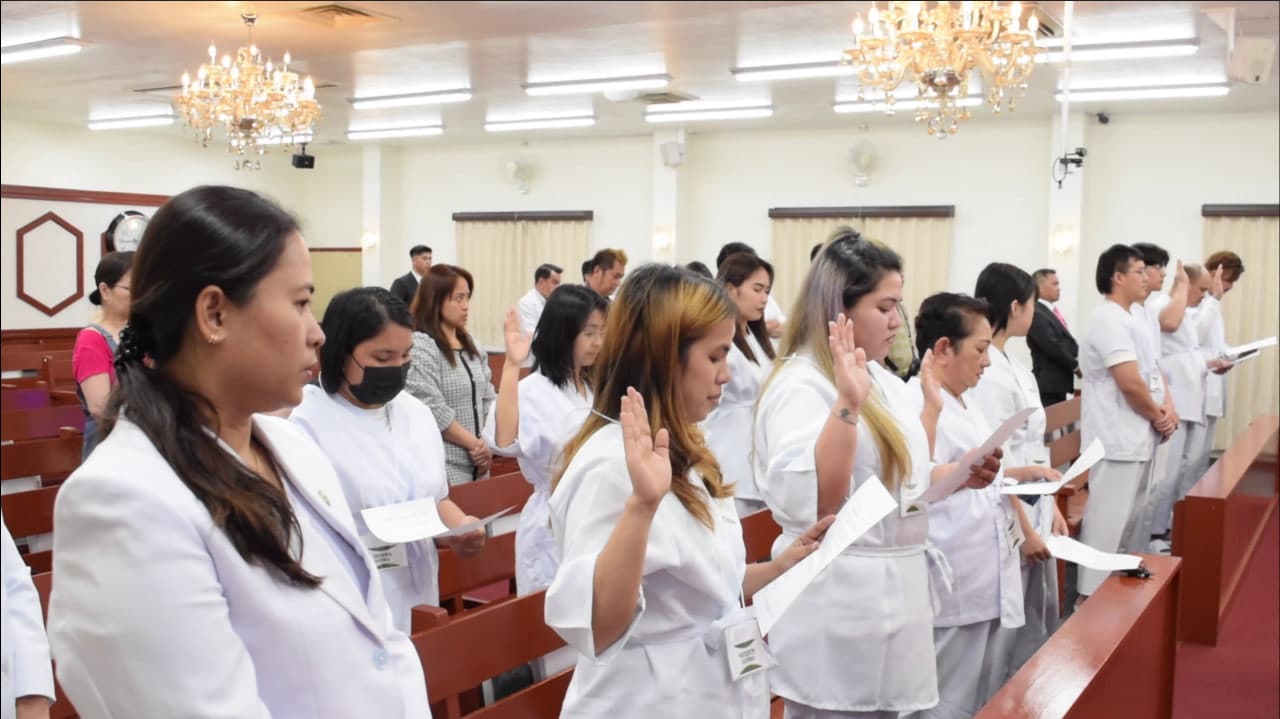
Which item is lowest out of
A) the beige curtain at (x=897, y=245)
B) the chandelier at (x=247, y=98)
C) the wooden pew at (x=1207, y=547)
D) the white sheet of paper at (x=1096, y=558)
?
the wooden pew at (x=1207, y=547)

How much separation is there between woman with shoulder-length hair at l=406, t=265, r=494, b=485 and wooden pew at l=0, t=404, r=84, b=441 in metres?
2.60

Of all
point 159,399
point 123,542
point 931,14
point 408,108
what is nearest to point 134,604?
point 123,542

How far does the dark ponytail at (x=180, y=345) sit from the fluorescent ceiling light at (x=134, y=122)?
12.8m

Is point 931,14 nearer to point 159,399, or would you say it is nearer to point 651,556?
point 651,556

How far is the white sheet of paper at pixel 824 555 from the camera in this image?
6.50ft

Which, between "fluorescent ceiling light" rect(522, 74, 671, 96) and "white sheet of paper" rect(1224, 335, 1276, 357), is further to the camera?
"fluorescent ceiling light" rect(522, 74, 671, 96)

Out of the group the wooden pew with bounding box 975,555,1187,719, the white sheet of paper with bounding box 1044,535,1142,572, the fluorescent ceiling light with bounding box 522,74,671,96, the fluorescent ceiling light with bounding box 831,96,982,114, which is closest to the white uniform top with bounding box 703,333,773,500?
the white sheet of paper with bounding box 1044,535,1142,572

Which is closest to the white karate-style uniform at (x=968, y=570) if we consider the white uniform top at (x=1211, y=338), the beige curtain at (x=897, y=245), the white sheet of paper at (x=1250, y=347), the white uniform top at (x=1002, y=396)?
the white uniform top at (x=1002, y=396)

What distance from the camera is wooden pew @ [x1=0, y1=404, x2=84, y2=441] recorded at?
607cm

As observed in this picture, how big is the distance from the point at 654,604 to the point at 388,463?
43.0 inches

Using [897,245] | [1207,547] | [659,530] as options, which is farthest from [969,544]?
[897,245]

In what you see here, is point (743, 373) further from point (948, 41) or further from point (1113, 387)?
point (948, 41)

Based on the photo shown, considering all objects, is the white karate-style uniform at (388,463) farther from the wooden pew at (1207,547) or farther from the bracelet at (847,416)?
the wooden pew at (1207,547)

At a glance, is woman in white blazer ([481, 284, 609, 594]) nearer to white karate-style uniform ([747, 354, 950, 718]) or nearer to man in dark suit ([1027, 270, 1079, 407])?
white karate-style uniform ([747, 354, 950, 718])
